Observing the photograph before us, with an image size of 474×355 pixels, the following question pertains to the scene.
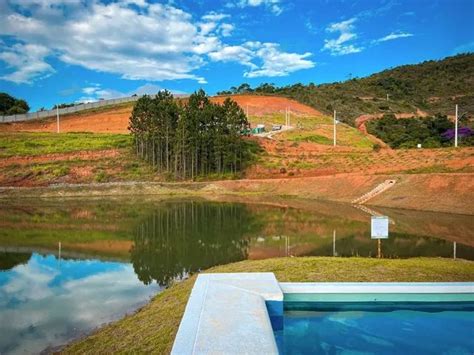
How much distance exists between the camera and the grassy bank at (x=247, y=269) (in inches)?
384

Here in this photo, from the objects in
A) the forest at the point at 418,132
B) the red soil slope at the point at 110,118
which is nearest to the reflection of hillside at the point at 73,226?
the red soil slope at the point at 110,118

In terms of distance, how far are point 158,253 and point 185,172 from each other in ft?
144

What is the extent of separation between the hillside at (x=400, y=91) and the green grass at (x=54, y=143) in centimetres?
5267

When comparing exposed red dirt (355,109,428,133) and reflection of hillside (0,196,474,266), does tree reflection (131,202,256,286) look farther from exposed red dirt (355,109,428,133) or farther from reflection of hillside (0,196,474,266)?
exposed red dirt (355,109,428,133)

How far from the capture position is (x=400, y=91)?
421 ft

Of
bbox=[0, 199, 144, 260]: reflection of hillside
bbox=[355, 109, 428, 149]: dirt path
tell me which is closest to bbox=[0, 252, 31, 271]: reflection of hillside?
bbox=[0, 199, 144, 260]: reflection of hillside

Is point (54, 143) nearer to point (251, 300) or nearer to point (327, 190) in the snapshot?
point (327, 190)

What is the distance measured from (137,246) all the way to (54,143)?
200ft

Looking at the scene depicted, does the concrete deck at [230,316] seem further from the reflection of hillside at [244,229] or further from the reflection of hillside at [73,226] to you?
the reflection of hillside at [73,226]

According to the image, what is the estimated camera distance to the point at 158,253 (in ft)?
73.5

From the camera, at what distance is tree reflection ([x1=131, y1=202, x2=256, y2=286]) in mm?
19375

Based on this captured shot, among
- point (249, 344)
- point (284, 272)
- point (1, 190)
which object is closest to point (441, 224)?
point (284, 272)

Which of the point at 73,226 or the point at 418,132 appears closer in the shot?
the point at 73,226

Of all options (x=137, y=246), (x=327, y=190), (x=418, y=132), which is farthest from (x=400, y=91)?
(x=137, y=246)
